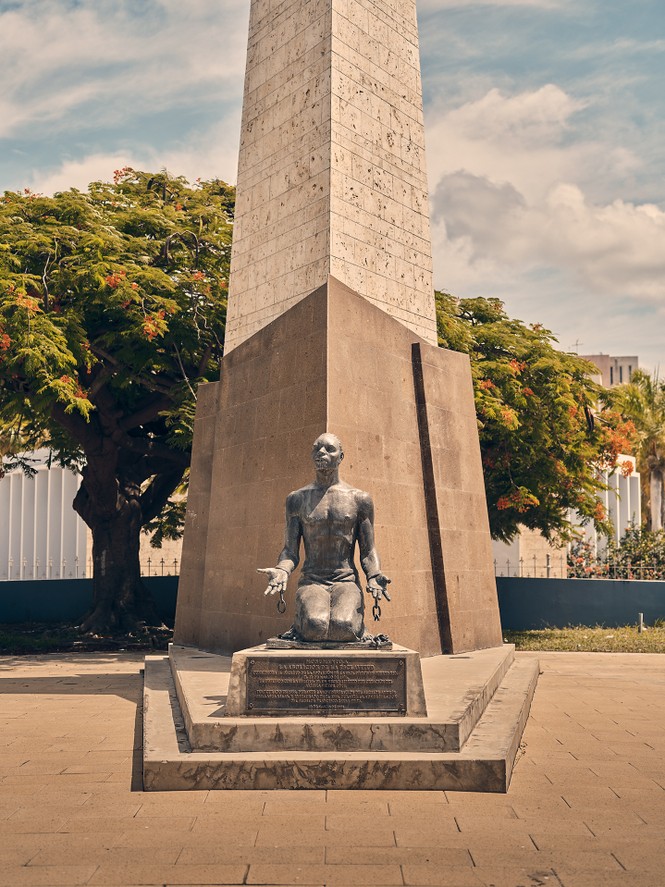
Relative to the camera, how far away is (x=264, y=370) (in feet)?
43.2

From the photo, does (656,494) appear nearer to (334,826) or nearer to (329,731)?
(329,731)

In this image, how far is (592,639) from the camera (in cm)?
2117

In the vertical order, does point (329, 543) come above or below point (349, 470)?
below

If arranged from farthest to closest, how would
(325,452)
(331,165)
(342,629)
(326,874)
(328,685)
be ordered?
(331,165) < (325,452) < (342,629) < (328,685) < (326,874)

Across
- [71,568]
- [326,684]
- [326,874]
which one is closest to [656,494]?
[71,568]

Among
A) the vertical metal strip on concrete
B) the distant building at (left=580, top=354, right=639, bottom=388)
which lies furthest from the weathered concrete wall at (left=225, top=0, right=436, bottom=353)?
the distant building at (left=580, top=354, right=639, bottom=388)

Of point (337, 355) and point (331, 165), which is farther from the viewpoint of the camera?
point (331, 165)

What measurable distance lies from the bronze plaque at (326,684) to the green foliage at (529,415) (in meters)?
10.9

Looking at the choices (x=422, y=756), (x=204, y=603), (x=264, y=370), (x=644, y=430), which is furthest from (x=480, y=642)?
(x=644, y=430)

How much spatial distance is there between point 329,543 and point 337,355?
374 cm

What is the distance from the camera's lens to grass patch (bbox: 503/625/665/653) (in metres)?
19.6

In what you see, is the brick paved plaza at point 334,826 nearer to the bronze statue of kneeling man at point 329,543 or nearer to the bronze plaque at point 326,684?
the bronze plaque at point 326,684

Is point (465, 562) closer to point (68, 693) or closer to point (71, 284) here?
point (68, 693)

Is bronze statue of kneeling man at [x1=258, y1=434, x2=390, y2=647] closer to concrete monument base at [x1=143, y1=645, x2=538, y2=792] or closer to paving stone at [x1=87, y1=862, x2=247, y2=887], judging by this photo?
concrete monument base at [x1=143, y1=645, x2=538, y2=792]
